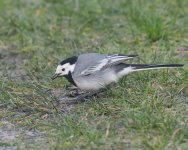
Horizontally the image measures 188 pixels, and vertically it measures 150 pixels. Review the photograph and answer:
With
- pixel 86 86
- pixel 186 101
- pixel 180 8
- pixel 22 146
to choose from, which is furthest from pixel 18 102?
pixel 180 8

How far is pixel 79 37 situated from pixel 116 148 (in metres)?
3.28

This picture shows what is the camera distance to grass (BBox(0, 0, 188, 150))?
4875 millimetres

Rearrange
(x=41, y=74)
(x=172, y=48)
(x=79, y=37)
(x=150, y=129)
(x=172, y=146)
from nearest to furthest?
(x=172, y=146)
(x=150, y=129)
(x=41, y=74)
(x=172, y=48)
(x=79, y=37)

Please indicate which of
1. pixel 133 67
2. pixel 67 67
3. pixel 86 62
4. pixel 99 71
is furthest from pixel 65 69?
pixel 133 67

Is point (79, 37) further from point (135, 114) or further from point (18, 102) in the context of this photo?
point (135, 114)

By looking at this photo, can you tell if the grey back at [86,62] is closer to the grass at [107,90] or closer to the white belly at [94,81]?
the white belly at [94,81]

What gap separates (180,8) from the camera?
8.22 metres

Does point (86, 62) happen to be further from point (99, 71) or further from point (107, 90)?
point (107, 90)

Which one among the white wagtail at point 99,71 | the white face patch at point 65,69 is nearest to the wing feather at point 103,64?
the white wagtail at point 99,71

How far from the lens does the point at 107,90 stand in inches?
232

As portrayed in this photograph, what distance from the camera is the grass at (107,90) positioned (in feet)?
16.0

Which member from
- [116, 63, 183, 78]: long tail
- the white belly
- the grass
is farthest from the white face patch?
[116, 63, 183, 78]: long tail

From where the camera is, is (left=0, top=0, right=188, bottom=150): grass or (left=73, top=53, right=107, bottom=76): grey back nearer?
(left=0, top=0, right=188, bottom=150): grass

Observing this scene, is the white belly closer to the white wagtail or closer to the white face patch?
the white wagtail
